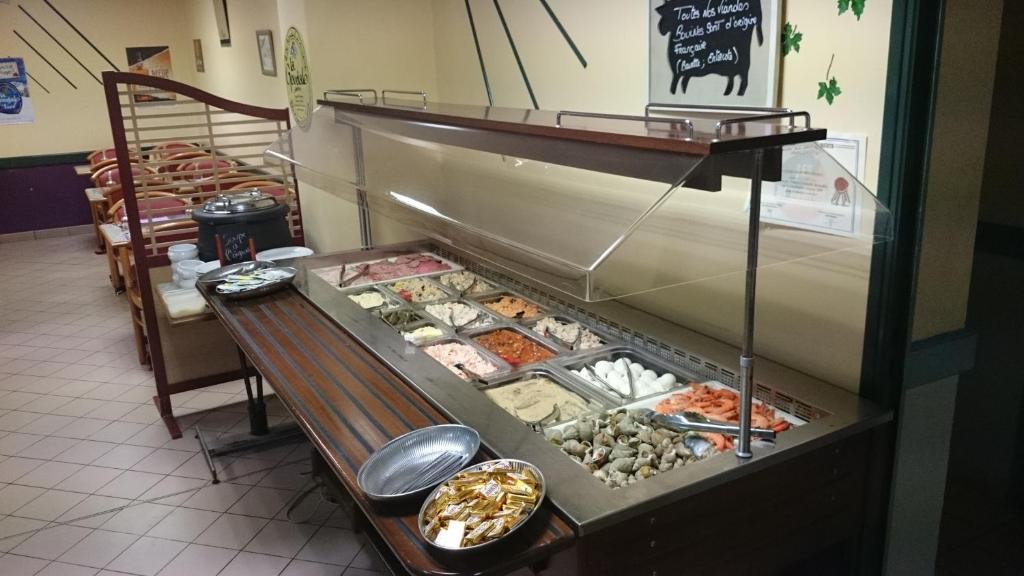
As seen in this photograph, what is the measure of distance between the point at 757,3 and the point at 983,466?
2104mm

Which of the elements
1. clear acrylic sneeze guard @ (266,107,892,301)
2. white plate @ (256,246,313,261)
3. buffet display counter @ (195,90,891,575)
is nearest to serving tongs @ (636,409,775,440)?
buffet display counter @ (195,90,891,575)

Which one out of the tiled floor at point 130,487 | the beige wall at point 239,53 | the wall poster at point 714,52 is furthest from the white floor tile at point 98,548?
the beige wall at point 239,53

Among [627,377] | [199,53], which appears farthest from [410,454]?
[199,53]

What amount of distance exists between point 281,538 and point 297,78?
2.44m

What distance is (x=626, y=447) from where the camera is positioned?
172 cm

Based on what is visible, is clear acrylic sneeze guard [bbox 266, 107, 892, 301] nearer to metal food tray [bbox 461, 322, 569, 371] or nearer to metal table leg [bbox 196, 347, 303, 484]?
metal food tray [bbox 461, 322, 569, 371]

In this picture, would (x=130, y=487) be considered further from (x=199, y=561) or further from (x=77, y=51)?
(x=77, y=51)

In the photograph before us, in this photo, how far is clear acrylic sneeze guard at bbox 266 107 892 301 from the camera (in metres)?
1.50

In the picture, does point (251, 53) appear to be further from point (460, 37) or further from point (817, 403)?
point (817, 403)

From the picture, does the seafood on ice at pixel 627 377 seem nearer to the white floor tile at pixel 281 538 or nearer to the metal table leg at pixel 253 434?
the white floor tile at pixel 281 538

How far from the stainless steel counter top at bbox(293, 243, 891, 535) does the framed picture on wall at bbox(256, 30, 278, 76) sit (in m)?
2.69

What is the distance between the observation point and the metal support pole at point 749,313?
4.73 ft

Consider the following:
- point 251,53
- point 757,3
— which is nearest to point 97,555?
point 757,3

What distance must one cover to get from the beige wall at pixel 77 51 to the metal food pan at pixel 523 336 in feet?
23.8
